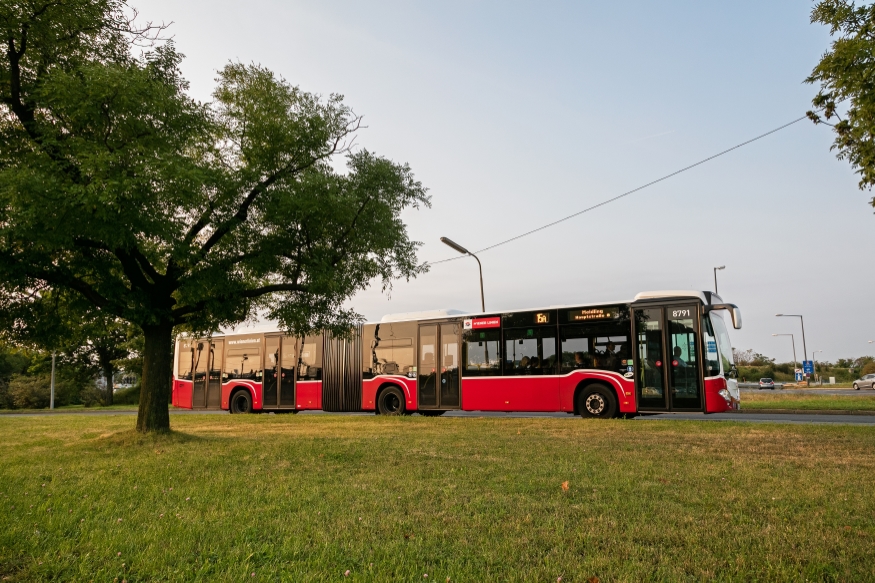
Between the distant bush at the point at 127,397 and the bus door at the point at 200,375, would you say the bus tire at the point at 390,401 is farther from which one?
the distant bush at the point at 127,397

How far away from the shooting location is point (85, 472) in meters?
8.77

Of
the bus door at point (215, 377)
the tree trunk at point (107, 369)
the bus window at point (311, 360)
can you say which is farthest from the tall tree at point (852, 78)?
the tree trunk at point (107, 369)

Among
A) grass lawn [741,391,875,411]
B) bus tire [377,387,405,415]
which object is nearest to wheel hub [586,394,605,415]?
bus tire [377,387,405,415]

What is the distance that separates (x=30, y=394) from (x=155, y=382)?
143 ft

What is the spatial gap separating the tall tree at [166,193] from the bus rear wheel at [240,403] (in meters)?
10.7

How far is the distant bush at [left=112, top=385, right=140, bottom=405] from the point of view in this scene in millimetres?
52778

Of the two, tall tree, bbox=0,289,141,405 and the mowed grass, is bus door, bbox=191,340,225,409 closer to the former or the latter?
tall tree, bbox=0,289,141,405

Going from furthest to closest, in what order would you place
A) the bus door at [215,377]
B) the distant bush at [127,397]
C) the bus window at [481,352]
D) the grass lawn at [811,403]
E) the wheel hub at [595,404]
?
1. the distant bush at [127,397]
2. the bus door at [215,377]
3. the grass lawn at [811,403]
4. the bus window at [481,352]
5. the wheel hub at [595,404]

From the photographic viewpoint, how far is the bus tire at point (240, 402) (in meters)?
25.1

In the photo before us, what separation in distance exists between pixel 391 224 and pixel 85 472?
794 centimetres

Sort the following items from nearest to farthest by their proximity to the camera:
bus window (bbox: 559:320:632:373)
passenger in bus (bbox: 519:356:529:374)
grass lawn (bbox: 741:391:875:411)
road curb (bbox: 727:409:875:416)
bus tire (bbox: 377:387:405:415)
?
1. bus window (bbox: 559:320:632:373)
2. passenger in bus (bbox: 519:356:529:374)
3. bus tire (bbox: 377:387:405:415)
4. road curb (bbox: 727:409:875:416)
5. grass lawn (bbox: 741:391:875:411)

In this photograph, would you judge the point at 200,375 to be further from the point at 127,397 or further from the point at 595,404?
the point at 127,397

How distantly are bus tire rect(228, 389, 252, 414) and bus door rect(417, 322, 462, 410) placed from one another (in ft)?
26.5

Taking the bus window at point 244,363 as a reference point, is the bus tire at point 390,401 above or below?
below
